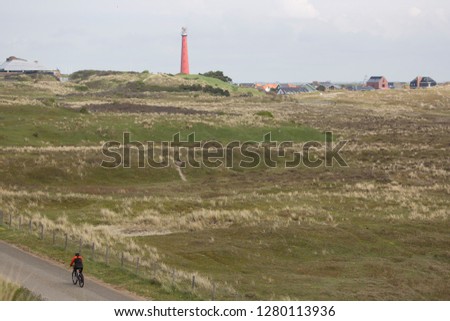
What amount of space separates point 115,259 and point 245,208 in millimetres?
17819

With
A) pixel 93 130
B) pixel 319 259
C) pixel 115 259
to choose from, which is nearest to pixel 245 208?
pixel 319 259

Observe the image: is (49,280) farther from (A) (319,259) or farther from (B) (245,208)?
(B) (245,208)

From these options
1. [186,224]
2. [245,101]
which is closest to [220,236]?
[186,224]

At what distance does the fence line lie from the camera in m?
23.4

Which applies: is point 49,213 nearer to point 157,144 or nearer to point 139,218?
point 139,218

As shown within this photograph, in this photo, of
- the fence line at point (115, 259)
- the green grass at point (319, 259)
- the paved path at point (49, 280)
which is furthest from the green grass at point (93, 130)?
the paved path at point (49, 280)

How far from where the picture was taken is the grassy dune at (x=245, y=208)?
92.6ft

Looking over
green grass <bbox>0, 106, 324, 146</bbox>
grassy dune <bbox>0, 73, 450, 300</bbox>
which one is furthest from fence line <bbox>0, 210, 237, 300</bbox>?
green grass <bbox>0, 106, 324, 146</bbox>

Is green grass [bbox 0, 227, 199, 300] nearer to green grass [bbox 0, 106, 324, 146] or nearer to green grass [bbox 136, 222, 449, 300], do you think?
green grass [bbox 136, 222, 449, 300]

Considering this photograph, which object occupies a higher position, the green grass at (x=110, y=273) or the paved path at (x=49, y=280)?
the paved path at (x=49, y=280)

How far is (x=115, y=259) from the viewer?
27.2 m

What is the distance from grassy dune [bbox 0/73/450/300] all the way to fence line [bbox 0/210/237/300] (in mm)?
339

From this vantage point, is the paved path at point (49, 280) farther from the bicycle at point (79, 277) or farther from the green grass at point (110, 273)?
the green grass at point (110, 273)

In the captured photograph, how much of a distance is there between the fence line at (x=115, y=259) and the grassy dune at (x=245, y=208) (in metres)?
0.34
